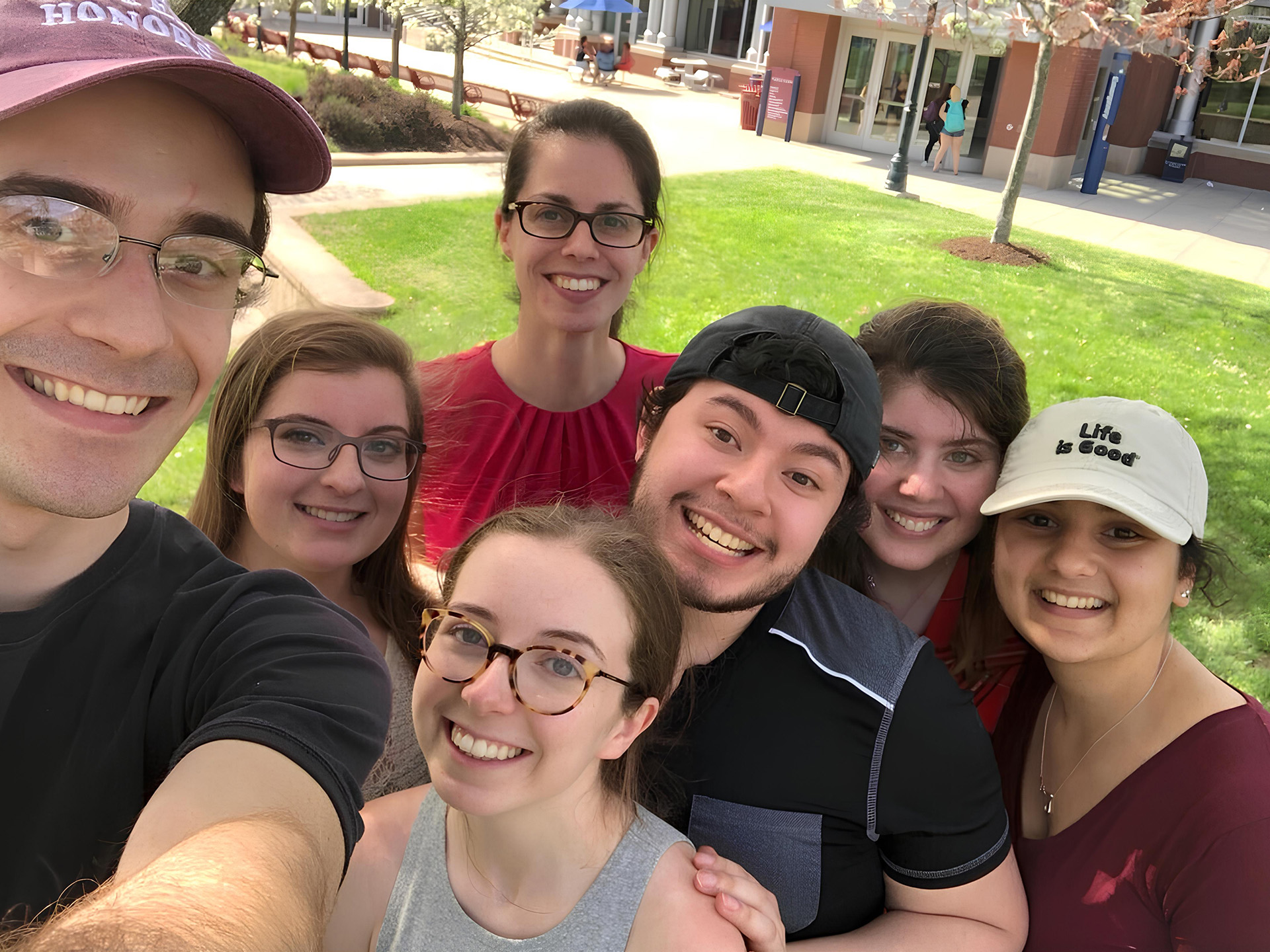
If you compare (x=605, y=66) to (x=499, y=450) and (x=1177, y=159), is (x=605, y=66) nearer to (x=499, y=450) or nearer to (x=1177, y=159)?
(x=1177, y=159)

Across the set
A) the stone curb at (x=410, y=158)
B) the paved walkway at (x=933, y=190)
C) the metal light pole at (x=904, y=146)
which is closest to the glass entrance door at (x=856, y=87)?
the paved walkway at (x=933, y=190)

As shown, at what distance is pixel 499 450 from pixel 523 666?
163 cm

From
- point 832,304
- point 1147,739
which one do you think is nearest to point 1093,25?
point 832,304

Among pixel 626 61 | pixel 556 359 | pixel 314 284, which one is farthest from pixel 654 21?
pixel 556 359

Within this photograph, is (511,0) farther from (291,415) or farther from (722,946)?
(722,946)

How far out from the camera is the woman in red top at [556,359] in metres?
3.35

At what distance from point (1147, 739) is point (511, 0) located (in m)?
21.8

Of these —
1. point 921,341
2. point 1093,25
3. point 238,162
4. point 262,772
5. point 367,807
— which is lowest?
point 367,807

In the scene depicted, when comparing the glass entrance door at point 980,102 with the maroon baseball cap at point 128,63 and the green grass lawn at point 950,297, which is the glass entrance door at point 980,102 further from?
the maroon baseball cap at point 128,63

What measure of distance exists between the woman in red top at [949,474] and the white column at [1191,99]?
2410cm

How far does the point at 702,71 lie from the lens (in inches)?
1247

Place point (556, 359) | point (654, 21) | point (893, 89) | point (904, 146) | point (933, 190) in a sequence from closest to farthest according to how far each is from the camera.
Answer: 1. point (556, 359)
2. point (904, 146)
3. point (933, 190)
4. point (893, 89)
5. point (654, 21)

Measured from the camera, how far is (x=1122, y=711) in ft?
8.15

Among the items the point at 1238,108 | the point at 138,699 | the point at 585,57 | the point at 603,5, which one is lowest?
the point at 138,699
